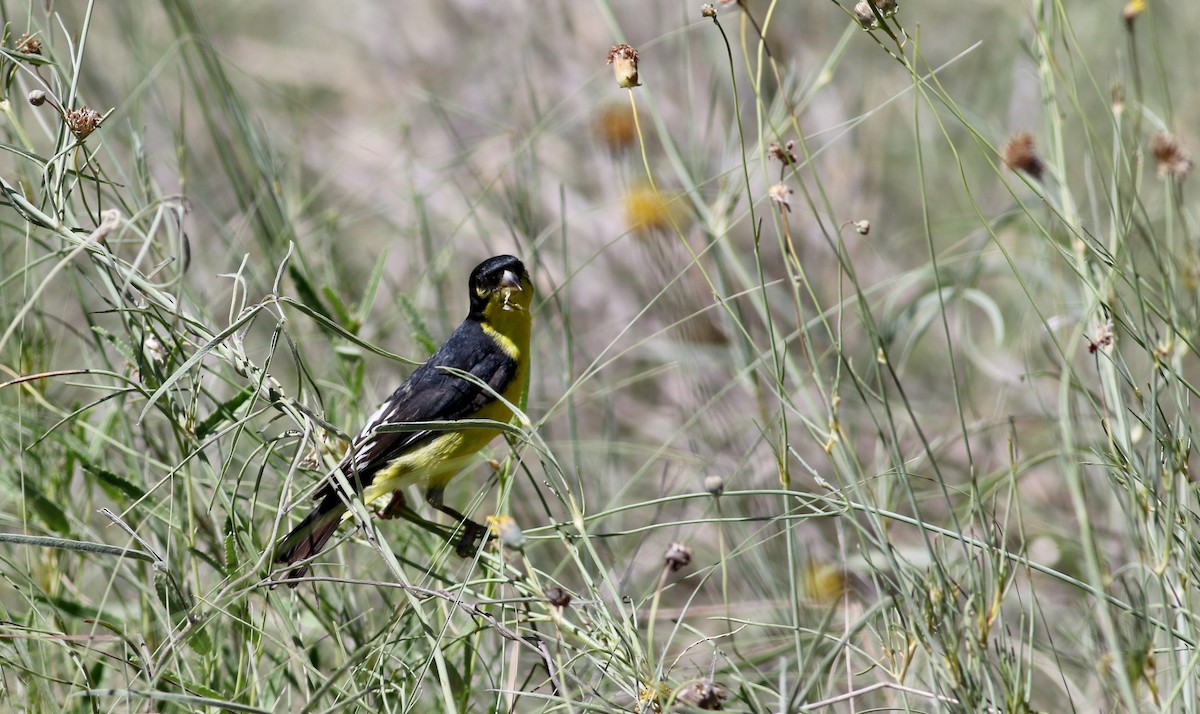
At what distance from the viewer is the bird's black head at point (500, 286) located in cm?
314

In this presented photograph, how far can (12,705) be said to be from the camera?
1.80m

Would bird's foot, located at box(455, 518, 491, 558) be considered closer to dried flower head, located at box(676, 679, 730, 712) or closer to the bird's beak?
the bird's beak

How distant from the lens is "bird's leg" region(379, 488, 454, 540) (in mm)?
2447

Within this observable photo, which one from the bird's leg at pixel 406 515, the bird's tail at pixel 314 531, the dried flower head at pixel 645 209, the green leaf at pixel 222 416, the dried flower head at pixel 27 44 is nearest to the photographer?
the dried flower head at pixel 27 44

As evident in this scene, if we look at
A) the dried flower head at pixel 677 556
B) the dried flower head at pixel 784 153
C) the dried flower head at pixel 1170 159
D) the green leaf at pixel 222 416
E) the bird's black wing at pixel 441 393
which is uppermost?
the dried flower head at pixel 1170 159

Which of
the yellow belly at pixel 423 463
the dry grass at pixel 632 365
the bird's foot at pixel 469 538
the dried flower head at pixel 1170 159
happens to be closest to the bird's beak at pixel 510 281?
the dry grass at pixel 632 365

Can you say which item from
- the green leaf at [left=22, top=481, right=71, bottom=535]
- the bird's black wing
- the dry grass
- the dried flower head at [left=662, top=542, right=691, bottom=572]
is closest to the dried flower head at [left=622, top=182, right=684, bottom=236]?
the dry grass

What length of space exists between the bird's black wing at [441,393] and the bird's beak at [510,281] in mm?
219

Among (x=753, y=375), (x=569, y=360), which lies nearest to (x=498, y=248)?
(x=753, y=375)

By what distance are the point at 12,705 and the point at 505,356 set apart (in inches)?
68.3

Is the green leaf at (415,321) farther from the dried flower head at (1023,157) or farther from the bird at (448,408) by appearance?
the dried flower head at (1023,157)

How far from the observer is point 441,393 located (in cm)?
309

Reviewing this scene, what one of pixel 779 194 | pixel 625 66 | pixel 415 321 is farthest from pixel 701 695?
pixel 415 321

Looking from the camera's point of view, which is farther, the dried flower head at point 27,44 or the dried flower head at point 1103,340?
the dried flower head at point 27,44
